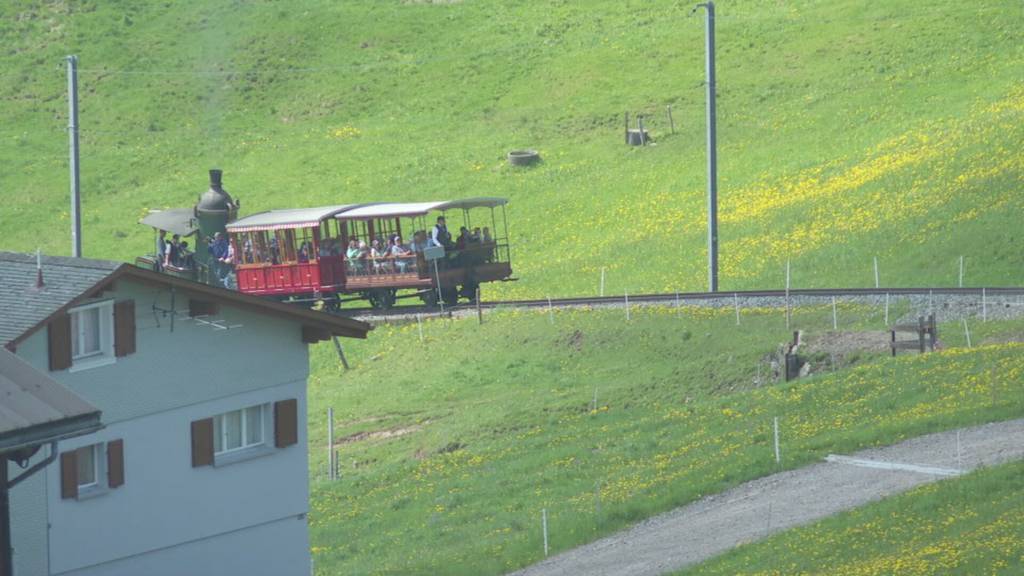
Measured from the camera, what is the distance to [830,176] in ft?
214

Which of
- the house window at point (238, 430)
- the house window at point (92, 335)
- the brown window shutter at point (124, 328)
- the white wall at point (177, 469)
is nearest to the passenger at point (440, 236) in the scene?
the white wall at point (177, 469)

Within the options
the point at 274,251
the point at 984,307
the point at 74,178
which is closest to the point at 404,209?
the point at 274,251

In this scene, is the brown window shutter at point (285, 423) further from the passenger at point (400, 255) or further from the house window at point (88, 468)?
the passenger at point (400, 255)

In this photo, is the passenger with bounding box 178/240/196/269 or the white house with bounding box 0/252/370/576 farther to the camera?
the passenger with bounding box 178/240/196/269

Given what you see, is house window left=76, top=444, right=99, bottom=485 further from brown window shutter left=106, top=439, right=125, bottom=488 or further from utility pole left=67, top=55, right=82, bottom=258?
utility pole left=67, top=55, right=82, bottom=258

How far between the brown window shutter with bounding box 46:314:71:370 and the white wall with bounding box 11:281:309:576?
0.13 meters

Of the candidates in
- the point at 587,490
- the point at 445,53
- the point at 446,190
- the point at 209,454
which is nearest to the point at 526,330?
the point at 587,490

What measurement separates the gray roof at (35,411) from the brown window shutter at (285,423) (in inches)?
394

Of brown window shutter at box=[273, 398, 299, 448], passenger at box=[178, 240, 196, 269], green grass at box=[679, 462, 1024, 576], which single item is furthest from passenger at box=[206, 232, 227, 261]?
green grass at box=[679, 462, 1024, 576]

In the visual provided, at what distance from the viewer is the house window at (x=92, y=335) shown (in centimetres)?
3031

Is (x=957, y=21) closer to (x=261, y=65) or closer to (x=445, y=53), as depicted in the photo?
A: (x=445, y=53)

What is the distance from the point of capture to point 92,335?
101 ft

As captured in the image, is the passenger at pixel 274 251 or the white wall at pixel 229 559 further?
the passenger at pixel 274 251

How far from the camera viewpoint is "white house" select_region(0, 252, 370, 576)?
2959 cm
